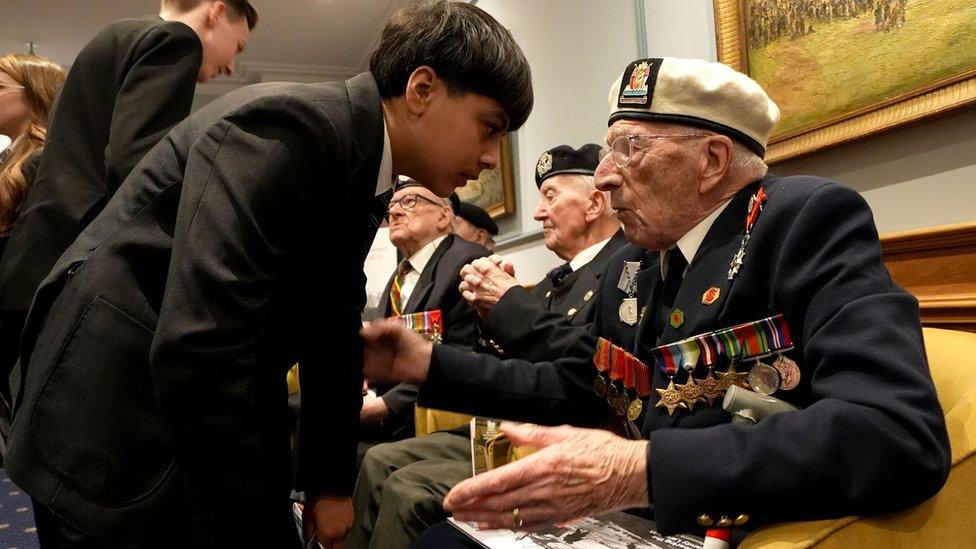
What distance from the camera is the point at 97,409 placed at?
101cm

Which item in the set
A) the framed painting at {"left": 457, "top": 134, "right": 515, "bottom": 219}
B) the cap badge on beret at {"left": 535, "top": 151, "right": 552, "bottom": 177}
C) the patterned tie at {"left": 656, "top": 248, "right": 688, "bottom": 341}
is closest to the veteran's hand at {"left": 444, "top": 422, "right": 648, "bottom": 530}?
the patterned tie at {"left": 656, "top": 248, "right": 688, "bottom": 341}

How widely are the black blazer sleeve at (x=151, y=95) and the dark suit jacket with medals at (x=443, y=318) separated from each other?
4.56 feet

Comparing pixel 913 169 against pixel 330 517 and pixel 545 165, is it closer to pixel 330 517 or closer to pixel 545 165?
pixel 545 165

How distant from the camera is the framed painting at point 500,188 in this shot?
13.5ft

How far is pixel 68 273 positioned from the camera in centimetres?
106

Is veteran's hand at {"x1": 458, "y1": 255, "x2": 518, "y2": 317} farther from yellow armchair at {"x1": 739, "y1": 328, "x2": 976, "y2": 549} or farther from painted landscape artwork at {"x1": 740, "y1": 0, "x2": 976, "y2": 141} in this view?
yellow armchair at {"x1": 739, "y1": 328, "x2": 976, "y2": 549}

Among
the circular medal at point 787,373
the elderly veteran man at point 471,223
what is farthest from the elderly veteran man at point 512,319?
the elderly veteran man at point 471,223

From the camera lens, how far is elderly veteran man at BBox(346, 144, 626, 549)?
189 centimetres

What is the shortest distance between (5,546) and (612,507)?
10.1ft

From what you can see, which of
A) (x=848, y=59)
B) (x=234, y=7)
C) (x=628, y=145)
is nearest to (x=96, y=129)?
(x=234, y=7)

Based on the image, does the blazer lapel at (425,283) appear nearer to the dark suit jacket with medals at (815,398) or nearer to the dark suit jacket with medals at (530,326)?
the dark suit jacket with medals at (530,326)

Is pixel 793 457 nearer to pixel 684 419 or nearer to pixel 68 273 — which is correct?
pixel 684 419

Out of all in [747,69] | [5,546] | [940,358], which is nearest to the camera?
[940,358]

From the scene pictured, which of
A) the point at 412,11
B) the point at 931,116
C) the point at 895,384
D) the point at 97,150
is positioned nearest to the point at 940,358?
the point at 895,384
